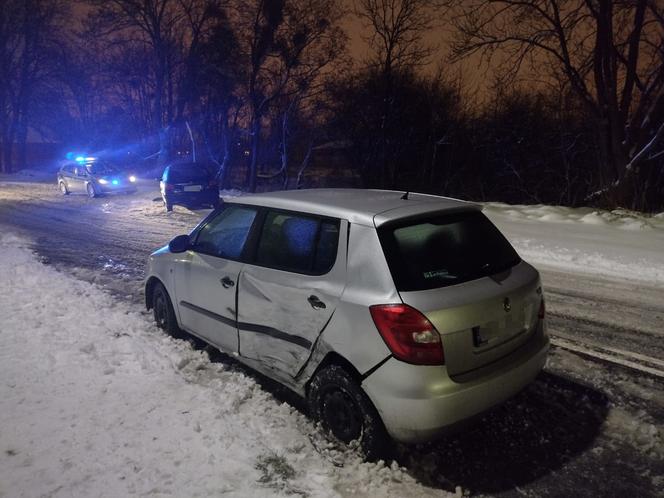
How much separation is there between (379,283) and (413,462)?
1.18 m

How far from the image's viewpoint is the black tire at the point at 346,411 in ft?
9.26

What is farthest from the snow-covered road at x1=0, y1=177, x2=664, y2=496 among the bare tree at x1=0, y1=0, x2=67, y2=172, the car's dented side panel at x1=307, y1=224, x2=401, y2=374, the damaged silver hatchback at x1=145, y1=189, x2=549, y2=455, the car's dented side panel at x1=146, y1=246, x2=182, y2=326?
the bare tree at x1=0, y1=0, x2=67, y2=172

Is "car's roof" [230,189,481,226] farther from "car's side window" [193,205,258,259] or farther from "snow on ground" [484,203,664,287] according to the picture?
"snow on ground" [484,203,664,287]

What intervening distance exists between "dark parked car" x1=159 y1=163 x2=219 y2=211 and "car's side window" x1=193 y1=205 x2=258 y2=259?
12.4m

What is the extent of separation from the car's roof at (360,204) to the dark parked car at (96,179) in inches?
769

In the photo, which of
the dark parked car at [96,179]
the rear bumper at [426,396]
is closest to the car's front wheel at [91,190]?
the dark parked car at [96,179]

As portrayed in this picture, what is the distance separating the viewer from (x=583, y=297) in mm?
6312

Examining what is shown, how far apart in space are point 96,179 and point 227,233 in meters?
19.5

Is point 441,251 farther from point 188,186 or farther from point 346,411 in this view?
point 188,186

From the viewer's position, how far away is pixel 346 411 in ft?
9.78

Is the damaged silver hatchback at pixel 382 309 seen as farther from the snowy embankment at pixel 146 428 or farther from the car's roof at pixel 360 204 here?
the snowy embankment at pixel 146 428

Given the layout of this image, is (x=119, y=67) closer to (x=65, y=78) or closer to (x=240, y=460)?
(x=65, y=78)

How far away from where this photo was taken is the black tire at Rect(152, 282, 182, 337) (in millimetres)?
4859

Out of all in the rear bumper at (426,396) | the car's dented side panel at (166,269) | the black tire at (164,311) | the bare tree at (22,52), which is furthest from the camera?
the bare tree at (22,52)
